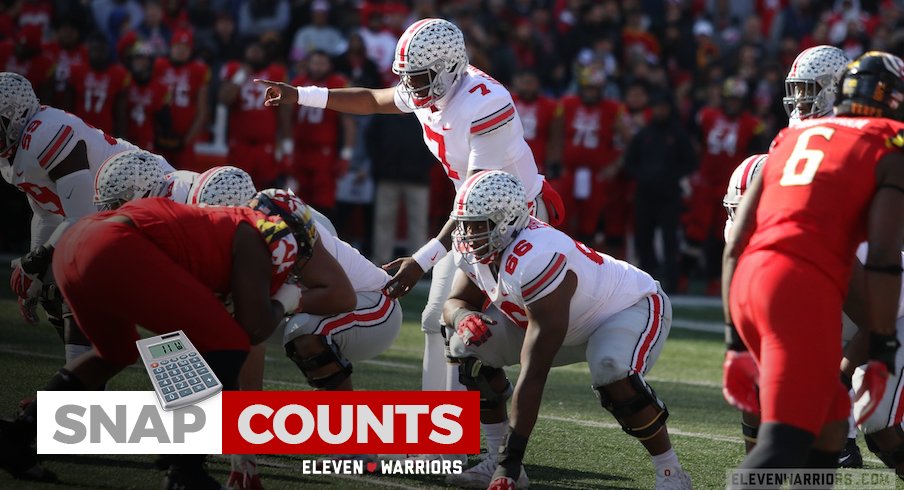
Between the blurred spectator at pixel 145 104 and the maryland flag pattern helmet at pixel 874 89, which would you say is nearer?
the maryland flag pattern helmet at pixel 874 89

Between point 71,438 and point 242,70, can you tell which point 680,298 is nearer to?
point 242,70

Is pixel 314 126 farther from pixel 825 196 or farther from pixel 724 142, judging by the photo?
pixel 825 196

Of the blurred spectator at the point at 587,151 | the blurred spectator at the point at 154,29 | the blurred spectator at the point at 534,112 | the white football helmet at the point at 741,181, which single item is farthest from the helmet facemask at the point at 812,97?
the blurred spectator at the point at 154,29

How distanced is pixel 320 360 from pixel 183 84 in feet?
27.5

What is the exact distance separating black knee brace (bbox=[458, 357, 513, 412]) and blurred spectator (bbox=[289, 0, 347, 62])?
962 centimetres

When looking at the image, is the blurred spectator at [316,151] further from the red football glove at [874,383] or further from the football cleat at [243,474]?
the red football glove at [874,383]

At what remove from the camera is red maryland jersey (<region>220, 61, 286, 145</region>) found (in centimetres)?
1302

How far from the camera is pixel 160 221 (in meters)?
4.42

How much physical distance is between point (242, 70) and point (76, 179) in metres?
7.22

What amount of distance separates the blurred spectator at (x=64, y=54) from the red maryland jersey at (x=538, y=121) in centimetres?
442

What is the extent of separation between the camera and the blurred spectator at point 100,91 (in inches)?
506

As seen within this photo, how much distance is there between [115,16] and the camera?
1470 cm

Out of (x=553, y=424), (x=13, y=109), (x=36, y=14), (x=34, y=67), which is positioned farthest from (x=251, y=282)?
(x=36, y=14)

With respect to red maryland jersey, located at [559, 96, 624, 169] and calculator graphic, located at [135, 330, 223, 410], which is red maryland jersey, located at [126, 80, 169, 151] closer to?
red maryland jersey, located at [559, 96, 624, 169]
